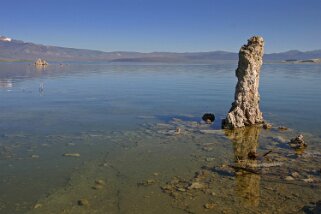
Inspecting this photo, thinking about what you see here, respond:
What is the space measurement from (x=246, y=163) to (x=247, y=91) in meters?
8.12

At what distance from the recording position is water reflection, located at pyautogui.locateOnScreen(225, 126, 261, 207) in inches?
467

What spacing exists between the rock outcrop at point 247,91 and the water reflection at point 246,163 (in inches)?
26.6

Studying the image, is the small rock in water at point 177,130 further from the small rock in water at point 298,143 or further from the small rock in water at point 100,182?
the small rock in water at point 100,182

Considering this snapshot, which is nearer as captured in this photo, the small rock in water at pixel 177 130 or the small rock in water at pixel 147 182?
the small rock in water at pixel 147 182

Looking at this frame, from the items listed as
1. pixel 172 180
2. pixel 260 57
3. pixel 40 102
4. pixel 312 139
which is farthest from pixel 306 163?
pixel 40 102

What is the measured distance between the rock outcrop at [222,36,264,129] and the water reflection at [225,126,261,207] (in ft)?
2.22

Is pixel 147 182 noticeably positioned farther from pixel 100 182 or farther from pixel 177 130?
pixel 177 130

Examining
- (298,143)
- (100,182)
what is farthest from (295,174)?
(100,182)

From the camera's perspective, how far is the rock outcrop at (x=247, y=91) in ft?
69.9

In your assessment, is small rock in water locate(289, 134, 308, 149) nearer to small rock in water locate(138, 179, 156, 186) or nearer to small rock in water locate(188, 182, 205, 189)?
small rock in water locate(188, 182, 205, 189)

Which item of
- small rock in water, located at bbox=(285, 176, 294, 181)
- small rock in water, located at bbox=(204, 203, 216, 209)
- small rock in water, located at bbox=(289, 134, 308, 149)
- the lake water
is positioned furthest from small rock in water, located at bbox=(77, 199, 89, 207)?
small rock in water, located at bbox=(289, 134, 308, 149)

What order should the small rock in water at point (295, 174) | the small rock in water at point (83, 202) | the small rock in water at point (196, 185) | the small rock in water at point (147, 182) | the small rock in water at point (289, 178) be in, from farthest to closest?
the small rock in water at point (295, 174) < the small rock in water at point (289, 178) < the small rock in water at point (147, 182) < the small rock in water at point (196, 185) < the small rock in water at point (83, 202)

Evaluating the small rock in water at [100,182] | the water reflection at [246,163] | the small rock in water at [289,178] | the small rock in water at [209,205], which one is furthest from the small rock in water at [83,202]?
the small rock in water at [289,178]

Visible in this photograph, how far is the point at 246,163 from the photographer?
14.9 meters
